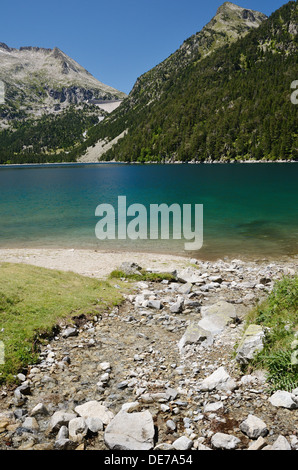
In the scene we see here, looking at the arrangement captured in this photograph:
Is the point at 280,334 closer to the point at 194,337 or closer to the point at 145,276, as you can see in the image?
the point at 194,337

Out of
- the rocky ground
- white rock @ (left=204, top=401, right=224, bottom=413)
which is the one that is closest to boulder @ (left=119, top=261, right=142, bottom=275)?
the rocky ground

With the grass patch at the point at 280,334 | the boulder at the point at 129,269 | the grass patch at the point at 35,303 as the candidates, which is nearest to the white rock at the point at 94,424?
the grass patch at the point at 35,303

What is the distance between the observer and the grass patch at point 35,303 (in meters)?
8.91

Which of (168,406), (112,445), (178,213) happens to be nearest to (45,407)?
(112,445)

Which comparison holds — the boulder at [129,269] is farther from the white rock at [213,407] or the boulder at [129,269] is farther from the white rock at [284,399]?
the white rock at [284,399]

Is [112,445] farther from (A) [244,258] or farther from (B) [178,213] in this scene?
(B) [178,213]

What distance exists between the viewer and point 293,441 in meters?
5.55

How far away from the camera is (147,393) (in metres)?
7.60

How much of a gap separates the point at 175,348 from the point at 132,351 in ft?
4.92

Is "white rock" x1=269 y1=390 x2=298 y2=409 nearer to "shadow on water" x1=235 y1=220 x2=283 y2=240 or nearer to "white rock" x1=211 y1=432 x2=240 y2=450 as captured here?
"white rock" x1=211 y1=432 x2=240 y2=450

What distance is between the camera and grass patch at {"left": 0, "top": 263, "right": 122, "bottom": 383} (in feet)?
29.2

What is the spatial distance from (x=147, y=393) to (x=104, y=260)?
16.9 metres
